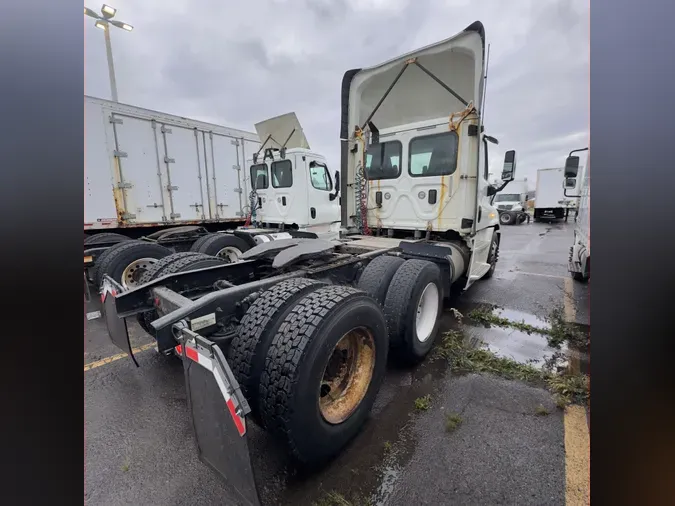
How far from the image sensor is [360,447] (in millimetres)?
2416

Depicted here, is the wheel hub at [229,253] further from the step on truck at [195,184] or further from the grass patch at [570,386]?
the grass patch at [570,386]

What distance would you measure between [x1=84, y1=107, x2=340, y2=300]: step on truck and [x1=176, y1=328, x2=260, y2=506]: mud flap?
4.35 meters

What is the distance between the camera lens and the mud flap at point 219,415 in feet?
4.90

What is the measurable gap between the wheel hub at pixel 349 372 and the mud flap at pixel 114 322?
1563 millimetres

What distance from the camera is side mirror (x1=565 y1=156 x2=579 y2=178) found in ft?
17.7

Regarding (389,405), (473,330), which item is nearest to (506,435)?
(389,405)

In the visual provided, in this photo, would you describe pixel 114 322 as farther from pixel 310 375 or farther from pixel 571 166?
pixel 571 166

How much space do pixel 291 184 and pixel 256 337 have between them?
19.9ft

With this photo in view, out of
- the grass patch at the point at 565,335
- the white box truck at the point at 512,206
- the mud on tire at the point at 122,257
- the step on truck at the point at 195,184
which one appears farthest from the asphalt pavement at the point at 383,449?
the white box truck at the point at 512,206

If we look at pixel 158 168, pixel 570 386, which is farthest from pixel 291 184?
pixel 570 386

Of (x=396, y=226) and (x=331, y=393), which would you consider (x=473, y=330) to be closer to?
(x=396, y=226)

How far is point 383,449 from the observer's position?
7.82ft

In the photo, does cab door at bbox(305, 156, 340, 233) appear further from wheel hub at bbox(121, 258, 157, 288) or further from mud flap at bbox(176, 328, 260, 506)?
mud flap at bbox(176, 328, 260, 506)

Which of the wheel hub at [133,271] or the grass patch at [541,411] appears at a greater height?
the wheel hub at [133,271]
